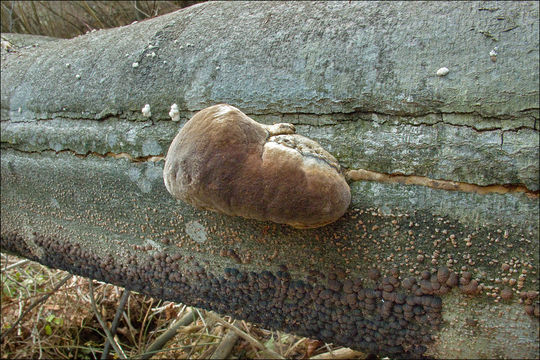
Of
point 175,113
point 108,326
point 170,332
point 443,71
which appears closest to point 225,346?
point 170,332

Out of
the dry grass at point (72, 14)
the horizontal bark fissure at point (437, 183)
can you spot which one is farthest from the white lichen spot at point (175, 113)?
the dry grass at point (72, 14)

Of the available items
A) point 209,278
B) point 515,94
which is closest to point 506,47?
point 515,94

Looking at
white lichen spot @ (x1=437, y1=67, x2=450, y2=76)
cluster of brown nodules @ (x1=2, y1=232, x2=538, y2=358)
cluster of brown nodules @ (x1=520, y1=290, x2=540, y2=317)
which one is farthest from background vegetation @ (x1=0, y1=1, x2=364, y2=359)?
white lichen spot @ (x1=437, y1=67, x2=450, y2=76)

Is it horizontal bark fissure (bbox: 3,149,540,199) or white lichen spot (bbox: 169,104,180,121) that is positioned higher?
white lichen spot (bbox: 169,104,180,121)

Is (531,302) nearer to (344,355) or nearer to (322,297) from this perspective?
(322,297)

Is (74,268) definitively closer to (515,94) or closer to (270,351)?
(270,351)

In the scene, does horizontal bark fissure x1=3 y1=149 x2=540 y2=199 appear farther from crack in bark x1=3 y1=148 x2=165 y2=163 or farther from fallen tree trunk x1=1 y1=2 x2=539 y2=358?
crack in bark x1=3 y1=148 x2=165 y2=163
